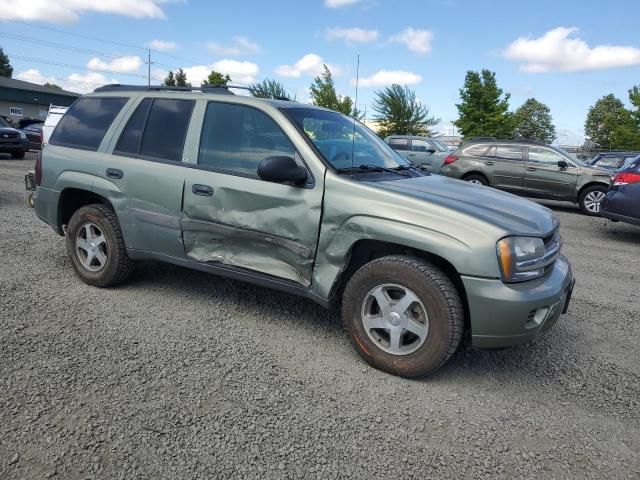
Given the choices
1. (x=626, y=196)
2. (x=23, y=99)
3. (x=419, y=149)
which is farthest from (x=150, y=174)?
(x=23, y=99)

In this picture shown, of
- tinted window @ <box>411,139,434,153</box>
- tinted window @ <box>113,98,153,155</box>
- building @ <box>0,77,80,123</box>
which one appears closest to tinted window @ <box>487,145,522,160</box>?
tinted window @ <box>411,139,434,153</box>

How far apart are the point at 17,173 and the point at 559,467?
14616mm

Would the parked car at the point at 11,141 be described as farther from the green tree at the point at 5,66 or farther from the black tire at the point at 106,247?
the green tree at the point at 5,66

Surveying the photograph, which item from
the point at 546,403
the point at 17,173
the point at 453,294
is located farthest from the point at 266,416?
the point at 17,173

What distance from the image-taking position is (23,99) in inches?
2157

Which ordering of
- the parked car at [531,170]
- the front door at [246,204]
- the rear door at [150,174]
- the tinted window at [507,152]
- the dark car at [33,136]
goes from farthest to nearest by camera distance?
the dark car at [33,136]
the tinted window at [507,152]
the parked car at [531,170]
the rear door at [150,174]
the front door at [246,204]

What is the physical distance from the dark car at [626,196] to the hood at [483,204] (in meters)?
5.51

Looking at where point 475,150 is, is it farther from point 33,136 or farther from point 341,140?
point 33,136

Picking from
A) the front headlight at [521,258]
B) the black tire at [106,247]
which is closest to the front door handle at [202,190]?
the black tire at [106,247]

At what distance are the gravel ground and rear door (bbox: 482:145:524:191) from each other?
27.9 feet

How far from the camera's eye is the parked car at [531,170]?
11969 mm

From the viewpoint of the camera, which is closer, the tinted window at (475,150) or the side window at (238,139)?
the side window at (238,139)

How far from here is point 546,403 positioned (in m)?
3.19

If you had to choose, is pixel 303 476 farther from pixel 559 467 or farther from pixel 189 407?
pixel 559 467
